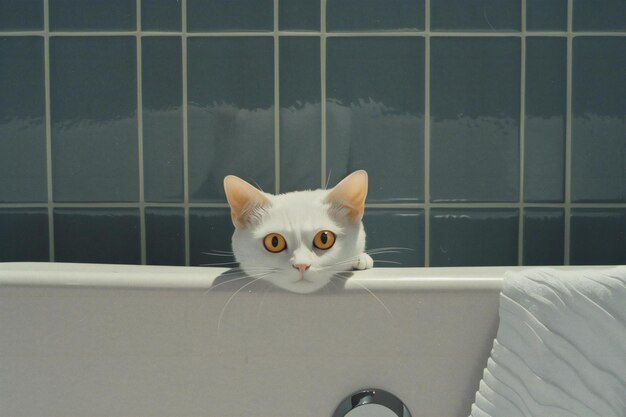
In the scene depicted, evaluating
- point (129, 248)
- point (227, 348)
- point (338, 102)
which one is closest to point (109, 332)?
point (227, 348)

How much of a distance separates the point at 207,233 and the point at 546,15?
0.82 m

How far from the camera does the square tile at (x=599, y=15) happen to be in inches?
44.8

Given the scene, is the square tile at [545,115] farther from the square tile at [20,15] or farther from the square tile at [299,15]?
the square tile at [20,15]

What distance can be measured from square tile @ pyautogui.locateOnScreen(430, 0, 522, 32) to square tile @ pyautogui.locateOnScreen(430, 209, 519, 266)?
37 cm

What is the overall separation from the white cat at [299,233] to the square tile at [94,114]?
44 cm

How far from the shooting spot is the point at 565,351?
744 millimetres

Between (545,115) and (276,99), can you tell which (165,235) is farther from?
(545,115)

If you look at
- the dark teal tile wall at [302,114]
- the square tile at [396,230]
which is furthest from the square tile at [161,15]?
the square tile at [396,230]

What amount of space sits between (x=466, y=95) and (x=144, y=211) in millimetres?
697

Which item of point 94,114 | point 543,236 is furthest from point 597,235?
point 94,114

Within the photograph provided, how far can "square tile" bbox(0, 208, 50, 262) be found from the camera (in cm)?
116

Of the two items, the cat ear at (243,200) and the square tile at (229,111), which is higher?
the square tile at (229,111)

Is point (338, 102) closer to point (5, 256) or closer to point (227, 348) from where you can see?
point (227, 348)

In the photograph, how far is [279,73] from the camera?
1139mm
